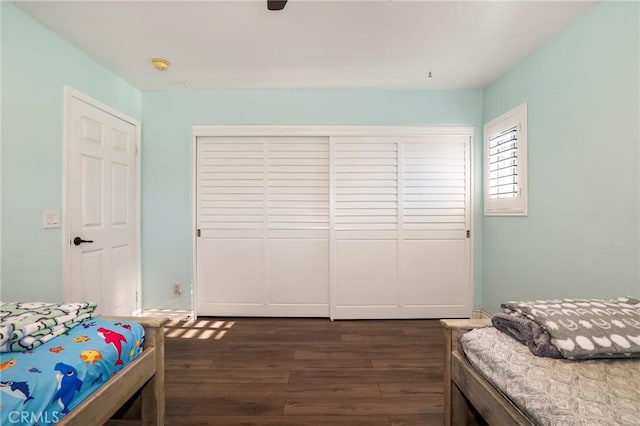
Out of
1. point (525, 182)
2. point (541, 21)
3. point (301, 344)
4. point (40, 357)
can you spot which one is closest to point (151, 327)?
point (40, 357)

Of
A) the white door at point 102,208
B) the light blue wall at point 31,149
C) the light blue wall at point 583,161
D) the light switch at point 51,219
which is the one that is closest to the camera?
the light blue wall at point 583,161

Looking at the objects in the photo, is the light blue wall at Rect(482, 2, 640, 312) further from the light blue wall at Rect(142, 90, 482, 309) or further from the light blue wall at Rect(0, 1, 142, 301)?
the light blue wall at Rect(0, 1, 142, 301)

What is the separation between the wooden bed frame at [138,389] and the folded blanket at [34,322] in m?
0.21

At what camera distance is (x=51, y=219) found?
2.05 m

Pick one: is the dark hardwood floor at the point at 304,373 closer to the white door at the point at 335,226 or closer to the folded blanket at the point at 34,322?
the white door at the point at 335,226

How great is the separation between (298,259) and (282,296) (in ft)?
1.39

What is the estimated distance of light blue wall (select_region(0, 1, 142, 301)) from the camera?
1.77 m

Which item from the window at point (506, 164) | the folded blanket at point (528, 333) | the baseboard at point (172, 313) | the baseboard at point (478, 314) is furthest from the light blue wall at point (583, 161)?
the baseboard at point (172, 313)

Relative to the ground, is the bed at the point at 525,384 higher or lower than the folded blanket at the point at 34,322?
lower

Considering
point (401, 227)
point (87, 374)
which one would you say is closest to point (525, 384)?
point (87, 374)

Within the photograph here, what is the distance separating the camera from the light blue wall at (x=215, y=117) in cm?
308

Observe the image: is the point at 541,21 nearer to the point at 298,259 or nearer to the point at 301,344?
the point at 298,259

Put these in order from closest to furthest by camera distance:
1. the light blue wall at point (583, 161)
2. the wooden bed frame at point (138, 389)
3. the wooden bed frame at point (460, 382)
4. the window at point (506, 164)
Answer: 1. the wooden bed frame at point (138, 389)
2. the wooden bed frame at point (460, 382)
3. the light blue wall at point (583, 161)
4. the window at point (506, 164)

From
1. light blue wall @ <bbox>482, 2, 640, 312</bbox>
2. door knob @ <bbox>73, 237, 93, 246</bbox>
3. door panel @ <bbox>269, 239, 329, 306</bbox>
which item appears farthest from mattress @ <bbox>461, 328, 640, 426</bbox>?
door knob @ <bbox>73, 237, 93, 246</bbox>
